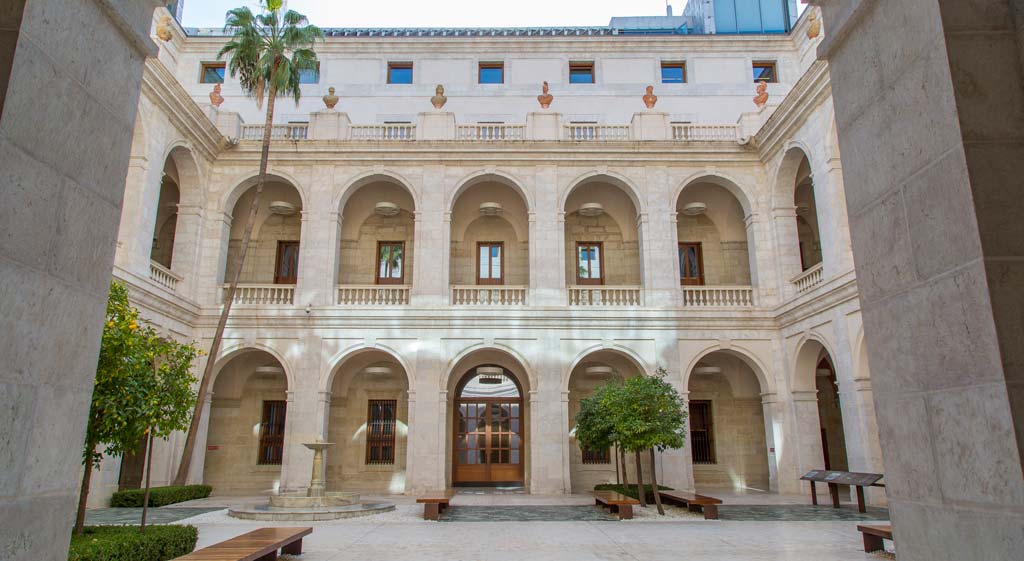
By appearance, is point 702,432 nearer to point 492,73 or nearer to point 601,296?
point 601,296

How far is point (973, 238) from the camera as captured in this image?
8.14 ft

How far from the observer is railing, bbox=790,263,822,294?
17016mm

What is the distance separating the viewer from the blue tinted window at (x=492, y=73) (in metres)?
24.8

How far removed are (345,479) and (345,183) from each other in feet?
31.4

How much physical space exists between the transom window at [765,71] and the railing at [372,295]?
16177mm

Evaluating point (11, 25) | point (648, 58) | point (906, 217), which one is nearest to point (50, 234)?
point (11, 25)

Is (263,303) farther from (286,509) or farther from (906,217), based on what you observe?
(906,217)

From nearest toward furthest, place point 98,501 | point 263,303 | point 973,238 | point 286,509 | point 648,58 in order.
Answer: point 973,238 < point 286,509 < point 98,501 < point 263,303 < point 648,58

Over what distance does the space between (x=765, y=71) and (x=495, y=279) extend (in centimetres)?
1363

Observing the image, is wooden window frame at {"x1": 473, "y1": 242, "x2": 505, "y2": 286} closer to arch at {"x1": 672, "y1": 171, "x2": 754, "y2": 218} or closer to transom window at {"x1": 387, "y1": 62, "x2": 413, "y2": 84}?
arch at {"x1": 672, "y1": 171, "x2": 754, "y2": 218}

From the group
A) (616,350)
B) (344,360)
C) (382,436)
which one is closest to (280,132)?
(344,360)

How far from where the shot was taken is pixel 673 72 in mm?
24766

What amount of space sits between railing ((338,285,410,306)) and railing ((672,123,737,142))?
1021 cm

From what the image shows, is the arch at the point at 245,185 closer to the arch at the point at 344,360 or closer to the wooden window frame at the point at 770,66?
the arch at the point at 344,360
